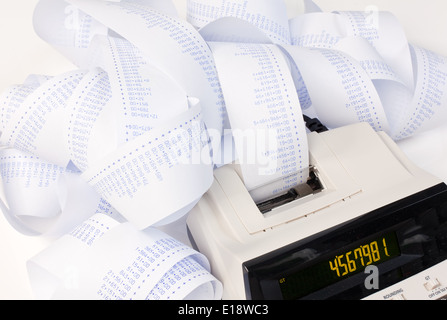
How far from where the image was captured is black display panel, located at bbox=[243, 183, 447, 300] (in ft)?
2.86

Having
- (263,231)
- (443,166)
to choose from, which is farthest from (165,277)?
(443,166)

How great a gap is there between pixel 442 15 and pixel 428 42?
4.9 inches

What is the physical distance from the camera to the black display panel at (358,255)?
87 centimetres

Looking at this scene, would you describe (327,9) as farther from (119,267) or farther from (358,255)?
(119,267)

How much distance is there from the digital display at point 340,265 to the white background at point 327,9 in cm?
28

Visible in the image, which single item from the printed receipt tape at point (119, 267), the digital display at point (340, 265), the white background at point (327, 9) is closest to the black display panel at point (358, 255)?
the digital display at point (340, 265)

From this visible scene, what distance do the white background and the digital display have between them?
11.1 inches

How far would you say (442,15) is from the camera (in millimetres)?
1467

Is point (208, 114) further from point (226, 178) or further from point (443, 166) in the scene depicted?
point (443, 166)

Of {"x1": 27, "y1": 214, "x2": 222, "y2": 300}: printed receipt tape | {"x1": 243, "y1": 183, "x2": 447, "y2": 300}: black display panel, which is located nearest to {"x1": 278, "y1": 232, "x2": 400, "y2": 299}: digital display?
{"x1": 243, "y1": 183, "x2": 447, "y2": 300}: black display panel
